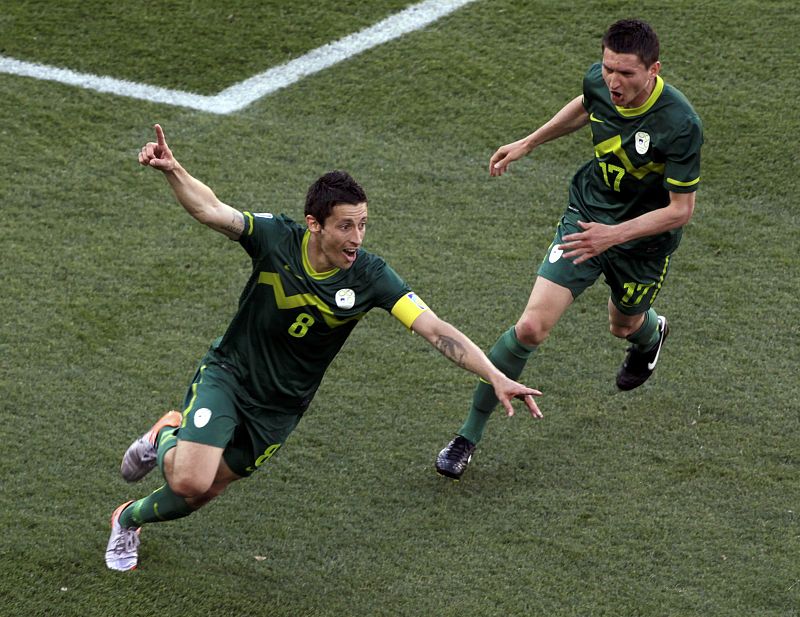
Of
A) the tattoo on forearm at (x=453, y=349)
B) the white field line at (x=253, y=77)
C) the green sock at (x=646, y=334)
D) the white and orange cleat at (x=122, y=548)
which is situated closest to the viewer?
the tattoo on forearm at (x=453, y=349)

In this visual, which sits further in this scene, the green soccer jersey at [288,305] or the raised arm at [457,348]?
the green soccer jersey at [288,305]

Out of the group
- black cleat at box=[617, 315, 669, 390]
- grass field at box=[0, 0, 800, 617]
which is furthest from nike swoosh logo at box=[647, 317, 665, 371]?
grass field at box=[0, 0, 800, 617]

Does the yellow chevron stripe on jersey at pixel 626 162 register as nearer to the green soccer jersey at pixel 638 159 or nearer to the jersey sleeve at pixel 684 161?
the green soccer jersey at pixel 638 159

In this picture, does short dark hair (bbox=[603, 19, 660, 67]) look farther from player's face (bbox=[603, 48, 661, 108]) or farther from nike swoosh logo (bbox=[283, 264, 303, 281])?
nike swoosh logo (bbox=[283, 264, 303, 281])

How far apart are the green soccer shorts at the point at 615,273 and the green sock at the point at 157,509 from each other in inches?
77.8

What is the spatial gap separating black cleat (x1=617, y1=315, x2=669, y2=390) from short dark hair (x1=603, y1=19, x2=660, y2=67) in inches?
61.5

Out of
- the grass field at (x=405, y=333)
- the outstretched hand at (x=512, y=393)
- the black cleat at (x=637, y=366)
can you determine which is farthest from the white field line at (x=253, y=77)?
the outstretched hand at (x=512, y=393)

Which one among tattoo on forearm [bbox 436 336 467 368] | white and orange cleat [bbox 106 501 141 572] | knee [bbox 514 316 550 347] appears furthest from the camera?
knee [bbox 514 316 550 347]

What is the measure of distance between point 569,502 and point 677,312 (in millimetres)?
1828

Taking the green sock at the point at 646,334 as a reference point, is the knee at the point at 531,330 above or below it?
above

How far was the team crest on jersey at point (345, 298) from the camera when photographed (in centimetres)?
498

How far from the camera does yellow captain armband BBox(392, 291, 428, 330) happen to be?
193 inches

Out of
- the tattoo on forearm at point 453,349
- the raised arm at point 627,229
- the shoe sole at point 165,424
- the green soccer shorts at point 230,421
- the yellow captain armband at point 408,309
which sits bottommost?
the shoe sole at point 165,424

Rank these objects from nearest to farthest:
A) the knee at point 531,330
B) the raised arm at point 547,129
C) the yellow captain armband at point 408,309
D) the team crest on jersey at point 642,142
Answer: the yellow captain armband at point 408,309 → the team crest on jersey at point 642,142 → the knee at point 531,330 → the raised arm at point 547,129
